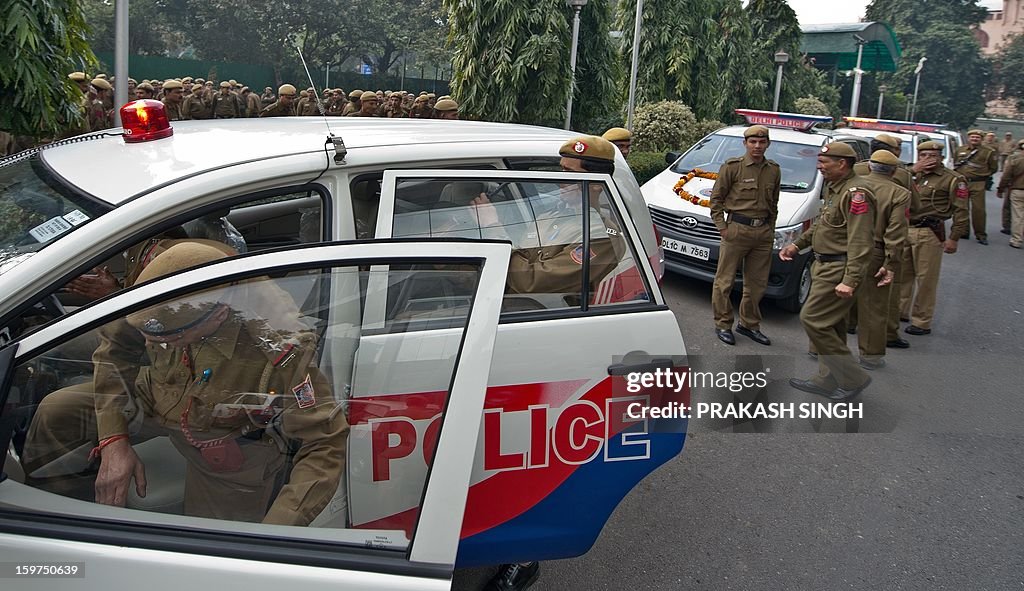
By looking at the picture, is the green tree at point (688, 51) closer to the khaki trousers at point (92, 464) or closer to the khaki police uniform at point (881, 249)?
the khaki police uniform at point (881, 249)

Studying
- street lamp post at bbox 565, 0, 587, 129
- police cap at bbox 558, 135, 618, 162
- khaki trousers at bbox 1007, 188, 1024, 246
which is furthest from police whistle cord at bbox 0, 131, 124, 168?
khaki trousers at bbox 1007, 188, 1024, 246

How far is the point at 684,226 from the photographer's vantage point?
24.0 feet

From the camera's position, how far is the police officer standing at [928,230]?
679 cm

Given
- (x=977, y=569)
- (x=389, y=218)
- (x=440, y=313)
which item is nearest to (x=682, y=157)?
(x=977, y=569)

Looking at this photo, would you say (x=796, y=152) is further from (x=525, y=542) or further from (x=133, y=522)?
(x=133, y=522)

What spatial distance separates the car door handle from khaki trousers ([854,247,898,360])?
11.5 feet

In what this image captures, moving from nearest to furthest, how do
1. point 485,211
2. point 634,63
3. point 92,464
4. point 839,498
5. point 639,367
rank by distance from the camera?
point 92,464
point 639,367
point 485,211
point 839,498
point 634,63

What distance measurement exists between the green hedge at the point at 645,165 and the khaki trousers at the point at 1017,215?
18.5 ft

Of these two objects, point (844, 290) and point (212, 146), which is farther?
point (844, 290)

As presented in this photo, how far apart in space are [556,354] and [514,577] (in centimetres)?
97

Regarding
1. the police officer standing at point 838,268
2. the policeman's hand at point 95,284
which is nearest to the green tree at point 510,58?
the police officer standing at point 838,268

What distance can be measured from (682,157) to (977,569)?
6.06 metres

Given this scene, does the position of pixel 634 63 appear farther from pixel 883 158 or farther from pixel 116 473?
pixel 116 473

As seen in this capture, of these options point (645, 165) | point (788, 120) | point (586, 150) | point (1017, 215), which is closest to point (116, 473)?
point (586, 150)
